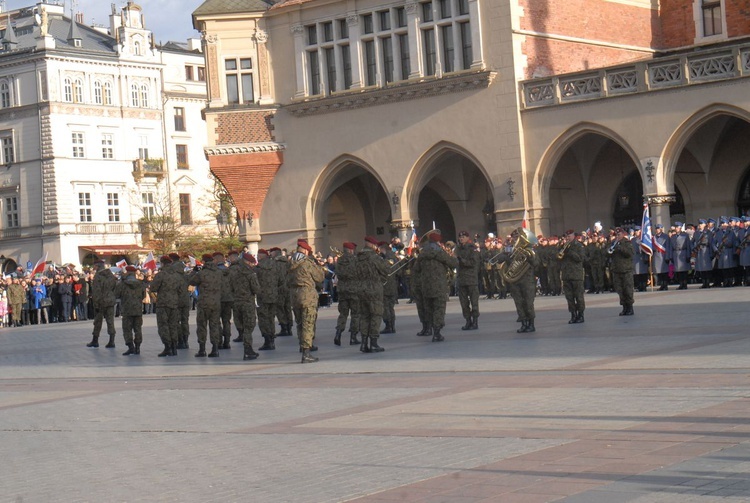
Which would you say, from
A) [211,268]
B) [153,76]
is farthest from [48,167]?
[211,268]

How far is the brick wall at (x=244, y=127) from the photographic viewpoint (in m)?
40.9

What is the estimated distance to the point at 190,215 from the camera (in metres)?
83.6

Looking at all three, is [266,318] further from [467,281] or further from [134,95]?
[134,95]

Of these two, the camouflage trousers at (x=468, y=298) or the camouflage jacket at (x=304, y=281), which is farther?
the camouflage trousers at (x=468, y=298)

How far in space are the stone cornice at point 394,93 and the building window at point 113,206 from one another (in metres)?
40.9

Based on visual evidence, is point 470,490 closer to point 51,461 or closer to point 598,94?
point 51,461

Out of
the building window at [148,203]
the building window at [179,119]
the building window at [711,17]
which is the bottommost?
the building window at [148,203]

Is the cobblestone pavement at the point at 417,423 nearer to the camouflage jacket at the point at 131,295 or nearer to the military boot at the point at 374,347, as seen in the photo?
the military boot at the point at 374,347

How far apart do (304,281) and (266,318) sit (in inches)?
166

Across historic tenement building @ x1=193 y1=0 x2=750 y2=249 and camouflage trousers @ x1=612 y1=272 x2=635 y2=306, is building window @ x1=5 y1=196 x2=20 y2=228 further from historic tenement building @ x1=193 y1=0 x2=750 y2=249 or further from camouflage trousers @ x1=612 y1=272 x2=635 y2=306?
camouflage trousers @ x1=612 y1=272 x2=635 y2=306

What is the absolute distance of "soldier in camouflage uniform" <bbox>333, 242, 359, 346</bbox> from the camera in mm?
20784

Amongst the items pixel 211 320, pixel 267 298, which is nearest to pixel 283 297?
pixel 267 298

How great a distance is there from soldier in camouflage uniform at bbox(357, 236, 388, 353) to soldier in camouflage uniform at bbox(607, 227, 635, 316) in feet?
15.1

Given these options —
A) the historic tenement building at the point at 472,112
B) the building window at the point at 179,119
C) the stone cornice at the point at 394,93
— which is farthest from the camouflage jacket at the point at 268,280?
the building window at the point at 179,119
